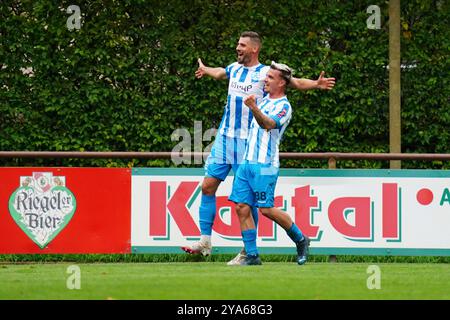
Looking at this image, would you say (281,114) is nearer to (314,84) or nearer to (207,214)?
(314,84)

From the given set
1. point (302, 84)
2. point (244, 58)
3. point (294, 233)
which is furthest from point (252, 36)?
point (294, 233)

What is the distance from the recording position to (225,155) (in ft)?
40.3

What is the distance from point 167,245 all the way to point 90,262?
3.90 feet

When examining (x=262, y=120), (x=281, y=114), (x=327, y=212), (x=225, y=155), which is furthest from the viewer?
(x=327, y=212)

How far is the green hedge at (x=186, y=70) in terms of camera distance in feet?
50.8

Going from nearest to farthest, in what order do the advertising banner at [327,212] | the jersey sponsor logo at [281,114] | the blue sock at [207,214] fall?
1. the jersey sponsor logo at [281,114]
2. the blue sock at [207,214]
3. the advertising banner at [327,212]

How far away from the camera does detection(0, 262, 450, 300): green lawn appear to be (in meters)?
9.23

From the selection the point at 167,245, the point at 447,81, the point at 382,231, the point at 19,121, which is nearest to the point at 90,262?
the point at 167,245

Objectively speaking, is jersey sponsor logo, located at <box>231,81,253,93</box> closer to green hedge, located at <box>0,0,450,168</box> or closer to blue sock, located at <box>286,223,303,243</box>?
blue sock, located at <box>286,223,303,243</box>

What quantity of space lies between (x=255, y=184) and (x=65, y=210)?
9.50 feet

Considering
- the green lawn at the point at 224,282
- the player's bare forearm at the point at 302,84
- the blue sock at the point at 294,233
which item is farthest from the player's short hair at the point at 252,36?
the green lawn at the point at 224,282

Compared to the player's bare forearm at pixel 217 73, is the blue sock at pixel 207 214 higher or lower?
lower

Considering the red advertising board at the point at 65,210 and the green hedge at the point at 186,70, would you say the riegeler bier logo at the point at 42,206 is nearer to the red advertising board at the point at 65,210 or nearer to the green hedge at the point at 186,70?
Answer: the red advertising board at the point at 65,210

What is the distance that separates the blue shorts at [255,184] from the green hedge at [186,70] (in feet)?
12.1
